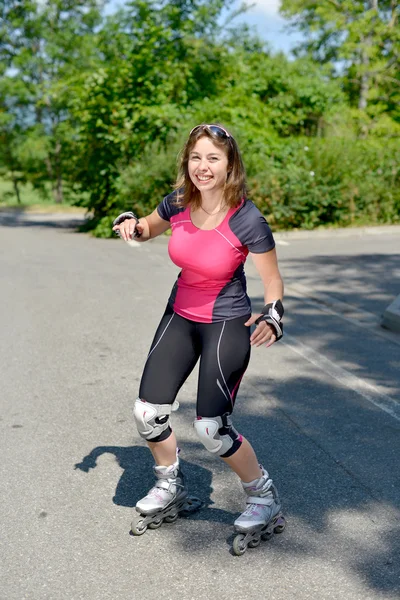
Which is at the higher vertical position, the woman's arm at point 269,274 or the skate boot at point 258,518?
the woman's arm at point 269,274

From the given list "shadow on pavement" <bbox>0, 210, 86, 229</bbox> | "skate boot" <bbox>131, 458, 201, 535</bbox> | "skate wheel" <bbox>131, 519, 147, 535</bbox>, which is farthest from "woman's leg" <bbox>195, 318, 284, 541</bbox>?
"shadow on pavement" <bbox>0, 210, 86, 229</bbox>

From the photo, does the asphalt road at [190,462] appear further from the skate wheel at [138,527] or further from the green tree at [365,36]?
the green tree at [365,36]

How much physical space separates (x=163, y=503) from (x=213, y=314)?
2.97 feet

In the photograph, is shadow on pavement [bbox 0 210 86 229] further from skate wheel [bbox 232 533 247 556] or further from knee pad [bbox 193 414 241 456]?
skate wheel [bbox 232 533 247 556]

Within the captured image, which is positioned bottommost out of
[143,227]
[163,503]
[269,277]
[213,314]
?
[163,503]

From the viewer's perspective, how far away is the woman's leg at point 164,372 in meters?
3.60

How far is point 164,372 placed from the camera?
361cm

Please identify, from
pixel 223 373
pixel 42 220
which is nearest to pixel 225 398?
pixel 223 373

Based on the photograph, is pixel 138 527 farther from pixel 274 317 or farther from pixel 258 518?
pixel 274 317

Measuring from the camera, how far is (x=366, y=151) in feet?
67.5

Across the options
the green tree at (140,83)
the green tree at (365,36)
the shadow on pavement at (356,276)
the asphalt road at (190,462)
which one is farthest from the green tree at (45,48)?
the asphalt road at (190,462)

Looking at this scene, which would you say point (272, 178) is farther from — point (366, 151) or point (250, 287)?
point (250, 287)

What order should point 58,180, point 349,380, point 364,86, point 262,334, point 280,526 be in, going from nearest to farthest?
point 262,334, point 280,526, point 349,380, point 364,86, point 58,180

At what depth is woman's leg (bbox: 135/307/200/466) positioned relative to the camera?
3596mm
